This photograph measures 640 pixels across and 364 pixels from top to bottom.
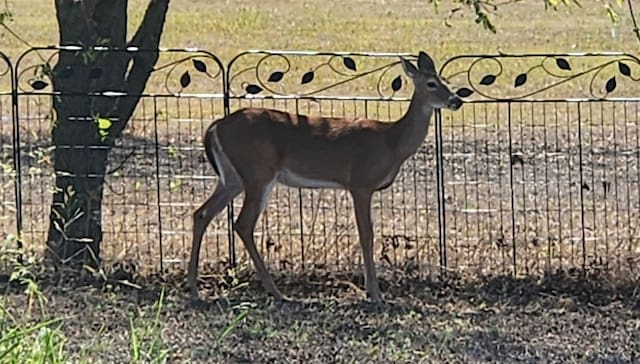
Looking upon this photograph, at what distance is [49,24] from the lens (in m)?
27.8

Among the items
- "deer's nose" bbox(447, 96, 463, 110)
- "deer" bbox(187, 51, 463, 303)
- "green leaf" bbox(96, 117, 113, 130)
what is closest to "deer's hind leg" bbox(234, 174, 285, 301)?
"deer" bbox(187, 51, 463, 303)

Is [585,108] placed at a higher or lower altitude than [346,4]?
lower

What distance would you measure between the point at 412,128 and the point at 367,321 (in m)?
1.53

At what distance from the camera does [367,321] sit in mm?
9055

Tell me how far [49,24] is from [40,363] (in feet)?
74.5

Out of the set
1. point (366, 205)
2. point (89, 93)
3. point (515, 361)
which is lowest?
point (515, 361)

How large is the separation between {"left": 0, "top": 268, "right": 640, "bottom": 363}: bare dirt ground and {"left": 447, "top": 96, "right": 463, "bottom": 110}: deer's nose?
3.94ft

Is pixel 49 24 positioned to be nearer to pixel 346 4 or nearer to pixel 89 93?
pixel 346 4

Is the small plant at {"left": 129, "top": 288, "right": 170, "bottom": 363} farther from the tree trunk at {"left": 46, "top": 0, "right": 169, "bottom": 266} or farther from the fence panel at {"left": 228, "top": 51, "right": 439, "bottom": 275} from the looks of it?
the fence panel at {"left": 228, "top": 51, "right": 439, "bottom": 275}

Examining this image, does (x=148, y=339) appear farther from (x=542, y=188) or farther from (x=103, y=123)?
(x=542, y=188)

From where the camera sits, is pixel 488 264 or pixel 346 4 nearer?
pixel 488 264

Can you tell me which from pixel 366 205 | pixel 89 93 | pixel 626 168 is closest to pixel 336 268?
pixel 366 205

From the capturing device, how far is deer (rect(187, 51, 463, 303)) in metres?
9.70

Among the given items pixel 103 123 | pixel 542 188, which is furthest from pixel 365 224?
pixel 542 188
